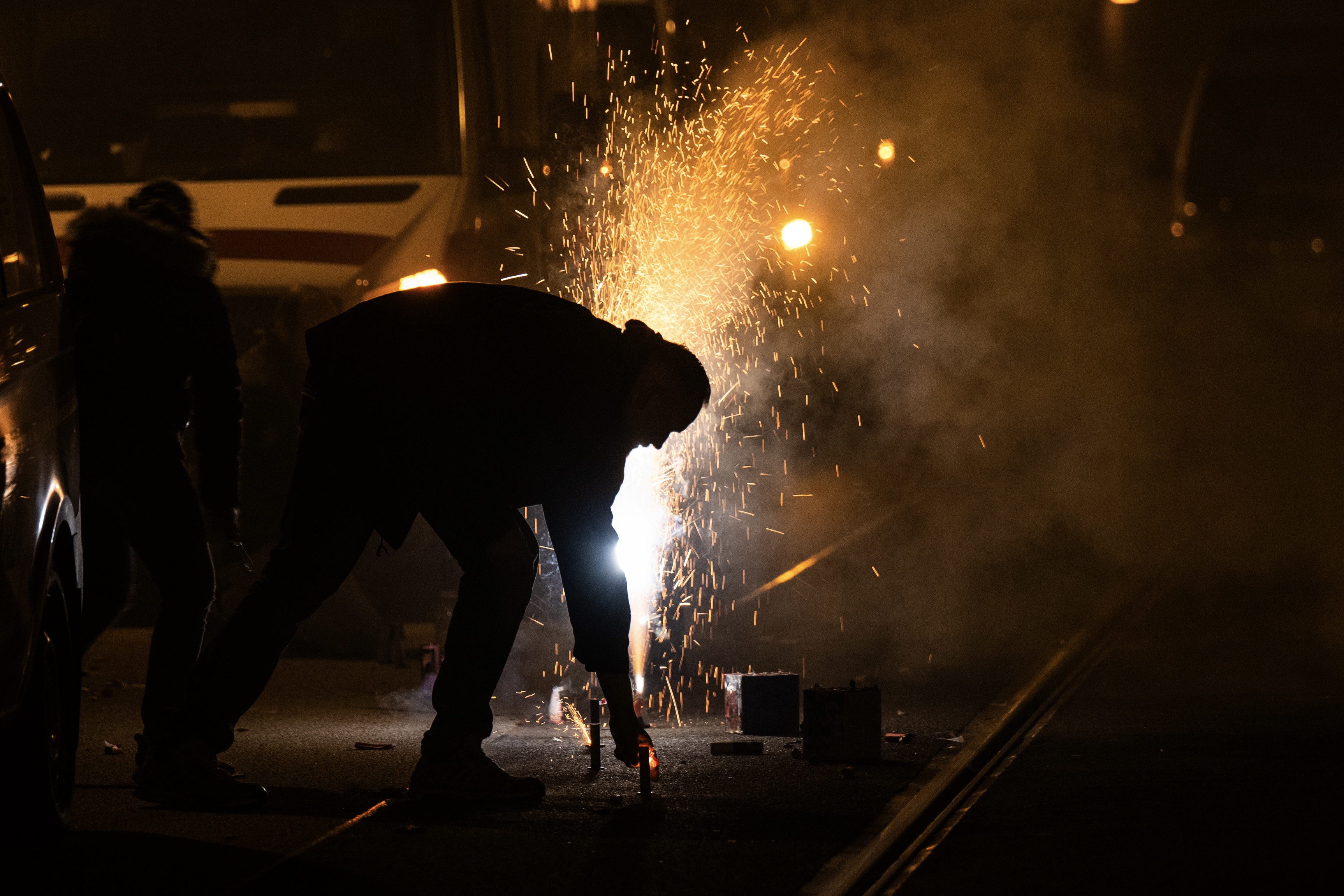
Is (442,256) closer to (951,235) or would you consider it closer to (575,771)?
(575,771)

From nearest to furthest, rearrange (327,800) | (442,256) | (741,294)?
(327,800)
(442,256)
(741,294)

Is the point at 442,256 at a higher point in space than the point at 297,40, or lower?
lower

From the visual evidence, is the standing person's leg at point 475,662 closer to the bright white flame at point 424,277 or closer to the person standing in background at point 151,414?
the person standing in background at point 151,414

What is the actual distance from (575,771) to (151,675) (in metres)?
1.24

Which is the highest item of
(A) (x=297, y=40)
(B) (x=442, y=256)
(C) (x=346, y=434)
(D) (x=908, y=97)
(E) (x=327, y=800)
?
(D) (x=908, y=97)

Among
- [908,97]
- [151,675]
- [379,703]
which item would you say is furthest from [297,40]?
[908,97]

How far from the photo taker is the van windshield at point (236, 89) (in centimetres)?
855

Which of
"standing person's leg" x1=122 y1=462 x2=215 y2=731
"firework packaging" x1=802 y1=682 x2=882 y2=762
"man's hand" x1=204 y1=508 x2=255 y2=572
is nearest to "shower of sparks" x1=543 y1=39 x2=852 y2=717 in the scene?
"firework packaging" x1=802 y1=682 x2=882 y2=762

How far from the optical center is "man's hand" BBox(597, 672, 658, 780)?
485 centimetres

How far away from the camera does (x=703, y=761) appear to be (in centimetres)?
577

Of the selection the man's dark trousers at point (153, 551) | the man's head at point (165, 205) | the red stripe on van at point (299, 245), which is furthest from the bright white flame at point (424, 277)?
the man's dark trousers at point (153, 551)

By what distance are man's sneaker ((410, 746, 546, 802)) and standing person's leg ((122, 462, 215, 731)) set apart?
0.71 m

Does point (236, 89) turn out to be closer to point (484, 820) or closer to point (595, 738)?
point (595, 738)

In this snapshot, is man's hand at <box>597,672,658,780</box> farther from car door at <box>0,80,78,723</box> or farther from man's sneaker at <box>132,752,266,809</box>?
car door at <box>0,80,78,723</box>
